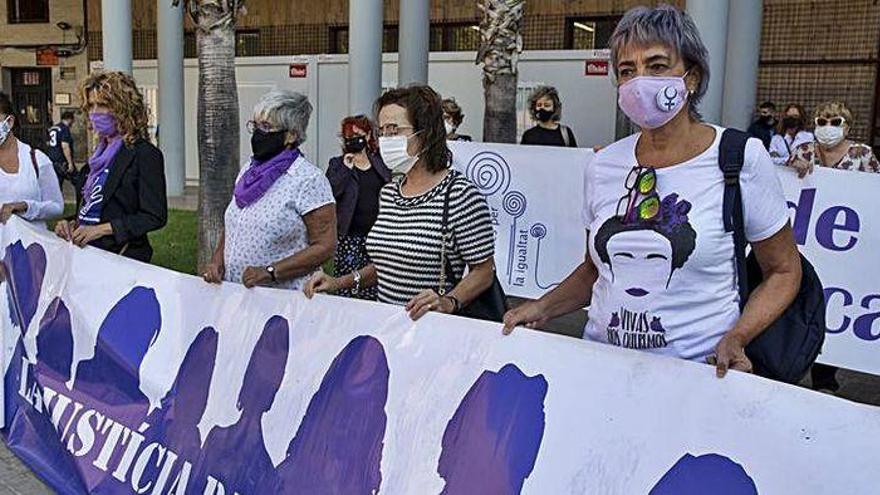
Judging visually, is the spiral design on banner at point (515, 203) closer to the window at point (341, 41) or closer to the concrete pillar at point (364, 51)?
the concrete pillar at point (364, 51)

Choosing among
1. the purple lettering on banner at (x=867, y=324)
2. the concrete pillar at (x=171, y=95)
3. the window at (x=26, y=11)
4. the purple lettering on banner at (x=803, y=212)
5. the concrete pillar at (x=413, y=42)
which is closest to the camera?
the purple lettering on banner at (x=867, y=324)

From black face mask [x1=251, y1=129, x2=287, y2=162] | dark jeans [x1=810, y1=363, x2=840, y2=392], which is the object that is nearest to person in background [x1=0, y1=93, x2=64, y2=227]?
black face mask [x1=251, y1=129, x2=287, y2=162]

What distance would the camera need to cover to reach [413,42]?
13438 millimetres

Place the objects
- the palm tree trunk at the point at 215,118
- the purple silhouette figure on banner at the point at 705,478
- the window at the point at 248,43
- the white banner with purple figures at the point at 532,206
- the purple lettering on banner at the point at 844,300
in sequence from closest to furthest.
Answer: the purple silhouette figure on banner at the point at 705,478
the purple lettering on banner at the point at 844,300
the white banner with purple figures at the point at 532,206
the palm tree trunk at the point at 215,118
the window at the point at 248,43

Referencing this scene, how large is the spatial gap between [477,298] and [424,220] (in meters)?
0.34

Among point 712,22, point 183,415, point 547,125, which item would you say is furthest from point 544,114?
point 183,415

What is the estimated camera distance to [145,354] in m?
3.76

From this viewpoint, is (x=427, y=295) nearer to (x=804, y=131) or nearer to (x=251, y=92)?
(x=804, y=131)

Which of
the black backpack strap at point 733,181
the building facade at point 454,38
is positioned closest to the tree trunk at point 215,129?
the black backpack strap at point 733,181

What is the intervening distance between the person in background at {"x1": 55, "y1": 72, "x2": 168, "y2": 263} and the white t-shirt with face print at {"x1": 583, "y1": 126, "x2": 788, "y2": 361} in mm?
2648

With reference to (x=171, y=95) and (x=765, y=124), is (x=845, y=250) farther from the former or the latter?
(x=171, y=95)

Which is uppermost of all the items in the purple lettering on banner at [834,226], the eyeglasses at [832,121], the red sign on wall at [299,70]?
the red sign on wall at [299,70]

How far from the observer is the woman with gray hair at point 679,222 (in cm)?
221

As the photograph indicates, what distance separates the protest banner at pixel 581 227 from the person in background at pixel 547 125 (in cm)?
102
